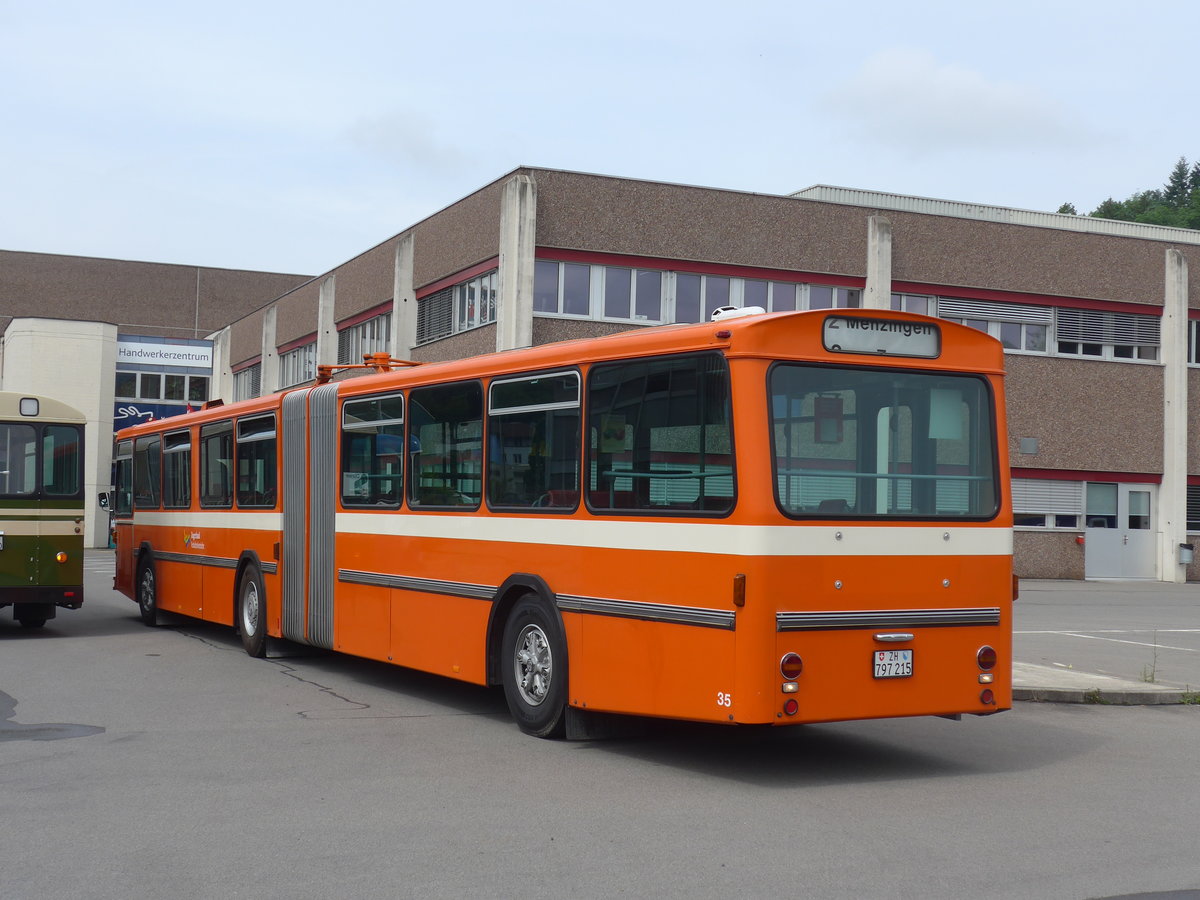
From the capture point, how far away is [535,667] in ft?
33.1

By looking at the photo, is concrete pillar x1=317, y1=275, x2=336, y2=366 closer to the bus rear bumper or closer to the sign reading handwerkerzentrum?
the sign reading handwerkerzentrum

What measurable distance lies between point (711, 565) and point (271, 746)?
128 inches

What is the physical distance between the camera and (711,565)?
27.9ft

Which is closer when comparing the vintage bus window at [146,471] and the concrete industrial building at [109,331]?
the vintage bus window at [146,471]

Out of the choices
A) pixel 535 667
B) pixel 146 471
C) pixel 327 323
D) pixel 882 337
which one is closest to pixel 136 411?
pixel 327 323

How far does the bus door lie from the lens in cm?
1348

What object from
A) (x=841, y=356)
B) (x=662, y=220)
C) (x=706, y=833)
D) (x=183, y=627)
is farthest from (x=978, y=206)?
(x=706, y=833)

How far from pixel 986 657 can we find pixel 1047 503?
2877 centimetres

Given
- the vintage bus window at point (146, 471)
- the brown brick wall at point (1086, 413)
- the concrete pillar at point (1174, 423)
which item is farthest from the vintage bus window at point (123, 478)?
the concrete pillar at point (1174, 423)

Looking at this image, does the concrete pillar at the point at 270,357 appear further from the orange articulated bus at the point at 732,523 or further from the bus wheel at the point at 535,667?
the bus wheel at the point at 535,667

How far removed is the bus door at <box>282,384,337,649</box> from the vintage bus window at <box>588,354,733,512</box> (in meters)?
4.62

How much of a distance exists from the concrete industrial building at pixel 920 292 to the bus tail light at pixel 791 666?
23101 mm

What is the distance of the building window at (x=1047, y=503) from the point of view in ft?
119

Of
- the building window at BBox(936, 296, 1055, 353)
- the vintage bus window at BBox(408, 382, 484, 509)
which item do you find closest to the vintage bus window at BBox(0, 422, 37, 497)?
the vintage bus window at BBox(408, 382, 484, 509)
